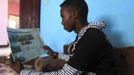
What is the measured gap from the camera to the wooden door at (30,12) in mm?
1564

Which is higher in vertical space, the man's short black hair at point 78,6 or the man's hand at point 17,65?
the man's short black hair at point 78,6

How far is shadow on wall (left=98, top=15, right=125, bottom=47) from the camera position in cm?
115

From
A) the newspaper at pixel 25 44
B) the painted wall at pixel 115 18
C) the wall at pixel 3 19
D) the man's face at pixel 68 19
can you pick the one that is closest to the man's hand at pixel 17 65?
the newspaper at pixel 25 44

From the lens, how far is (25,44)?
3.69 ft

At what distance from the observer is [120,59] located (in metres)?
1.11

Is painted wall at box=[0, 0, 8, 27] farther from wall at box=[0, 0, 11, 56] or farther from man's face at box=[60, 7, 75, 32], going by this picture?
man's face at box=[60, 7, 75, 32]

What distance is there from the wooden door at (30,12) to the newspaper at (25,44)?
1.18ft

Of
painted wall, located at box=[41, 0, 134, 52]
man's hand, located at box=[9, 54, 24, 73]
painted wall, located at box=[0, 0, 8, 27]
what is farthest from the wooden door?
man's hand, located at box=[9, 54, 24, 73]

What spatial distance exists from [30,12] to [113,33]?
631mm

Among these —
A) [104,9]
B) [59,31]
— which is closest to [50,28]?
[59,31]

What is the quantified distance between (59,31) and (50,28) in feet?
0.29

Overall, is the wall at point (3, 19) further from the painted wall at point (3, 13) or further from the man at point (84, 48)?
the man at point (84, 48)

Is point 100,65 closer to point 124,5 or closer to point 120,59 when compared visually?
point 120,59

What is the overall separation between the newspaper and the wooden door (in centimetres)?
36
